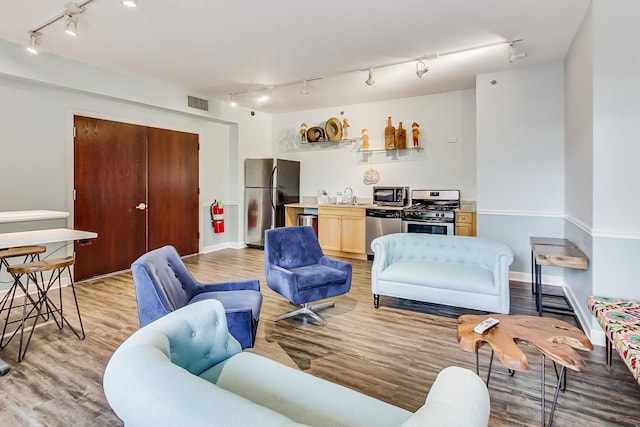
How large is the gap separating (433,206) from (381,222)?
86 centimetres

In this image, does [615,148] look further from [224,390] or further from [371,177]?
[371,177]

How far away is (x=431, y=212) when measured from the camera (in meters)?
5.21

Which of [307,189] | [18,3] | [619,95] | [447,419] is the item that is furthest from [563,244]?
[18,3]

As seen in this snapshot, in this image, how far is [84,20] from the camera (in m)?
3.19

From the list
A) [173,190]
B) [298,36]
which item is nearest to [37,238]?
[298,36]

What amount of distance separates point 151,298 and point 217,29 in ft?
8.69

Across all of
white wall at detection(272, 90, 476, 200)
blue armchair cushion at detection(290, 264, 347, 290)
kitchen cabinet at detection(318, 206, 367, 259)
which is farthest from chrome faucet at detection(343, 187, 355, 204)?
blue armchair cushion at detection(290, 264, 347, 290)

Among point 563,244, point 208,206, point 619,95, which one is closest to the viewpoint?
point 619,95

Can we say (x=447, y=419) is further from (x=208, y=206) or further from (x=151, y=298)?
(x=208, y=206)

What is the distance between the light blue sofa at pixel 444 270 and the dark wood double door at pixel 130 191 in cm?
365

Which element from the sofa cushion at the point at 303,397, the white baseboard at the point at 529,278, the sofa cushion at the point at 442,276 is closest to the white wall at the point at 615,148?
the sofa cushion at the point at 442,276

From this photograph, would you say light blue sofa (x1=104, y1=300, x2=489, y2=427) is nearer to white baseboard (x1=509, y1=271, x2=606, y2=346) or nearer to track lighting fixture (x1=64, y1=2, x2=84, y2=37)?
white baseboard (x1=509, y1=271, x2=606, y2=346)

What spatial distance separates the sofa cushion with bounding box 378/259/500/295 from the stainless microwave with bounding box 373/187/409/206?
235cm

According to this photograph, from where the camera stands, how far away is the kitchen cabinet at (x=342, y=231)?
231 inches
